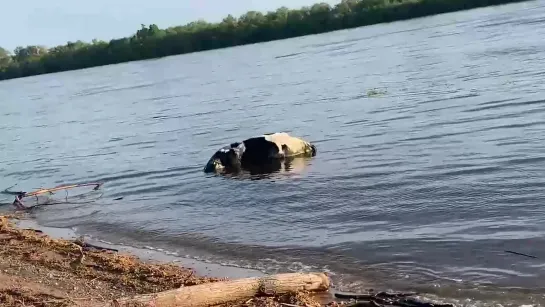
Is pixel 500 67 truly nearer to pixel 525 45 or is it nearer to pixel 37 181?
pixel 525 45

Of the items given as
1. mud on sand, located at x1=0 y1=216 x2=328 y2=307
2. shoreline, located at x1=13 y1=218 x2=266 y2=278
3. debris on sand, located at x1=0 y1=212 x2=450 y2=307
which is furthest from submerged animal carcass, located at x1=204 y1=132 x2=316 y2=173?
debris on sand, located at x1=0 y1=212 x2=450 y2=307

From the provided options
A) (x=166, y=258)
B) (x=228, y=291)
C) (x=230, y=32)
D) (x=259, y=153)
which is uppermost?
(x=230, y=32)

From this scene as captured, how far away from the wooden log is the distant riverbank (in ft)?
237

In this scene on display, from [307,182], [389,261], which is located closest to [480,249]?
[389,261]

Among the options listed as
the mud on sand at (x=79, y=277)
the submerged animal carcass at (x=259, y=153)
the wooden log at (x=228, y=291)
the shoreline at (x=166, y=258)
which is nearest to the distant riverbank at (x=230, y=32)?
the submerged animal carcass at (x=259, y=153)

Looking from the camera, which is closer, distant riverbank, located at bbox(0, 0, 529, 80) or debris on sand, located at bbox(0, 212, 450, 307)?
debris on sand, located at bbox(0, 212, 450, 307)

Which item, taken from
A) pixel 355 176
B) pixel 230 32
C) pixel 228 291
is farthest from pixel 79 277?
pixel 230 32

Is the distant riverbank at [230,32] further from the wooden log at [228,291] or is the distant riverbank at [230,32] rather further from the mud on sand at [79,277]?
the wooden log at [228,291]

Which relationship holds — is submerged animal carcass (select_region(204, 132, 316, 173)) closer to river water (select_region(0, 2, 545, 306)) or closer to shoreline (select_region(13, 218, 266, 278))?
river water (select_region(0, 2, 545, 306))

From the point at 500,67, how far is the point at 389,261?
2087cm

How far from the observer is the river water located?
9.44 m

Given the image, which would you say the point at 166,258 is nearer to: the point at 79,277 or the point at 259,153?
the point at 79,277

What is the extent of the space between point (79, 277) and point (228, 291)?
252cm

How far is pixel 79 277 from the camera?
9.20 meters
